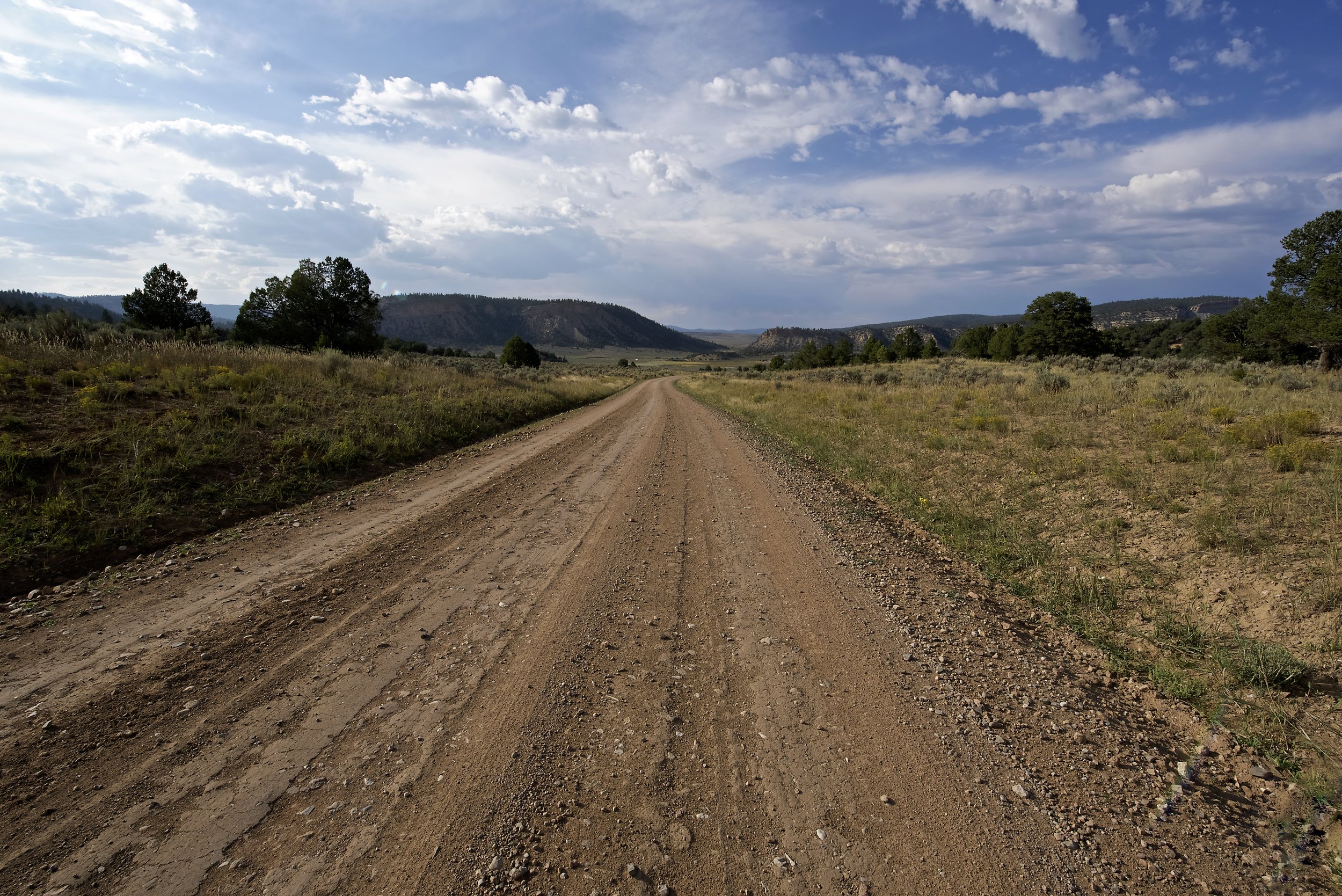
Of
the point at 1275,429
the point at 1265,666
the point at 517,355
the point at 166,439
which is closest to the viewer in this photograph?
the point at 1265,666

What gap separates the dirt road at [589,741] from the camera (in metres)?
2.48

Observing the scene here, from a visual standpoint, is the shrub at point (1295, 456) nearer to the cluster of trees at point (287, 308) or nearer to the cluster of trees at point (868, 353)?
the cluster of trees at point (287, 308)

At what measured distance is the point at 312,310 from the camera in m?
39.5

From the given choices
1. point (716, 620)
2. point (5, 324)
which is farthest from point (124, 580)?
point (5, 324)

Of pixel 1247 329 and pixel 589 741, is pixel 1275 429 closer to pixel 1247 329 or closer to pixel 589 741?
pixel 589 741

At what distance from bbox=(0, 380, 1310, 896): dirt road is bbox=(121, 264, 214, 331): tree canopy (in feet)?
152

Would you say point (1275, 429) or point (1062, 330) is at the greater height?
point (1062, 330)

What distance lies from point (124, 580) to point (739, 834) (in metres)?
6.47

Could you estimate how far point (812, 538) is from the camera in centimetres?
692

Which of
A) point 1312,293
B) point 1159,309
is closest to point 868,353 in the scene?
point 1312,293

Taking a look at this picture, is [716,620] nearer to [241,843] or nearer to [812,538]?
[812,538]

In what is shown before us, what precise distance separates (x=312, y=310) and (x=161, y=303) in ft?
35.1

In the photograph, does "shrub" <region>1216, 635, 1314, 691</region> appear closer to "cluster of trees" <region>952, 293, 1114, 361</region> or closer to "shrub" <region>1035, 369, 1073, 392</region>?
"shrub" <region>1035, 369, 1073, 392</region>

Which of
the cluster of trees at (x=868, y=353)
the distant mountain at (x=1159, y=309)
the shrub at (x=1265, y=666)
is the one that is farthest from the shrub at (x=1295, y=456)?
the distant mountain at (x=1159, y=309)
